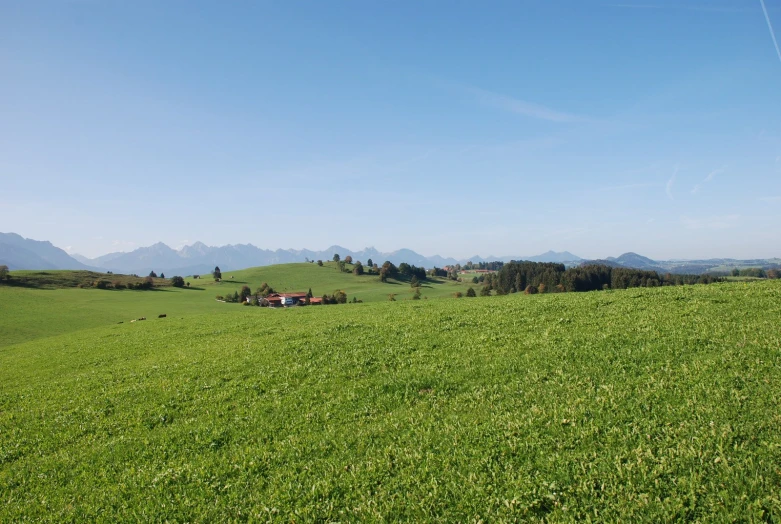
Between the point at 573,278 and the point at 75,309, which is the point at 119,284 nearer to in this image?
the point at 75,309

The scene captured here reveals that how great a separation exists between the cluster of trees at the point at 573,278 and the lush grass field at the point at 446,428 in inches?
2895

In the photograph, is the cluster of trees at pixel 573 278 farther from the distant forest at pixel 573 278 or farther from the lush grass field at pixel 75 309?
the lush grass field at pixel 75 309

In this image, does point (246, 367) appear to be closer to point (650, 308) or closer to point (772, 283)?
point (650, 308)

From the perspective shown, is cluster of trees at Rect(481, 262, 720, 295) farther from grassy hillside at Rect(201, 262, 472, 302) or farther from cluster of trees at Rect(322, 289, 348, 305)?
cluster of trees at Rect(322, 289, 348, 305)

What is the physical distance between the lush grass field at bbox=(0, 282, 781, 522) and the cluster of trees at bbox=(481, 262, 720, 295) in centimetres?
7354

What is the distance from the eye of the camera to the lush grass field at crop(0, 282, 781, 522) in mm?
7082

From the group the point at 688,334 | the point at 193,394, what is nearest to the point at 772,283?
the point at 688,334

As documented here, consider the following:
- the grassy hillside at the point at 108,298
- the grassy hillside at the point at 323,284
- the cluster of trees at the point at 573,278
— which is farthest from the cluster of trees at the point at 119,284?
the cluster of trees at the point at 573,278

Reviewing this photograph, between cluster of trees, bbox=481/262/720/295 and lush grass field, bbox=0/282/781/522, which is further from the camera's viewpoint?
cluster of trees, bbox=481/262/720/295

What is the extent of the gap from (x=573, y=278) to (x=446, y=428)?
108 m

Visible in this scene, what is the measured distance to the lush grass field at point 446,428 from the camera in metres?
7.08

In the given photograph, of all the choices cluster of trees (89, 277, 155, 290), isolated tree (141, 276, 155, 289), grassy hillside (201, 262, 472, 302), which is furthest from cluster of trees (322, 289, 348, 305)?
cluster of trees (89, 277, 155, 290)

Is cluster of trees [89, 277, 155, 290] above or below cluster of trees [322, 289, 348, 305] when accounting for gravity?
above

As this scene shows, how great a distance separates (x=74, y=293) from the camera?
11050 cm
